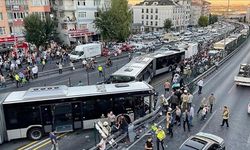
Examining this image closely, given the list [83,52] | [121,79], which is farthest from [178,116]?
[83,52]

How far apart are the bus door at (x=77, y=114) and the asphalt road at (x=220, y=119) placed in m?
4.01

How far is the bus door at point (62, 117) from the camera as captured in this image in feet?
59.5

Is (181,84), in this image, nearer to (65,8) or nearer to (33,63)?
(33,63)

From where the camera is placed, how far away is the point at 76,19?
205 ft

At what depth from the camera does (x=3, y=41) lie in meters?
46.8

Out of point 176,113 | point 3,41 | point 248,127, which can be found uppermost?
point 3,41

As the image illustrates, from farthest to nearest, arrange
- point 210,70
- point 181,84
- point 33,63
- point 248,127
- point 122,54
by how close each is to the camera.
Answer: point 122,54, point 33,63, point 210,70, point 181,84, point 248,127

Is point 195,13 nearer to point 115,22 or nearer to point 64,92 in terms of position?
point 115,22

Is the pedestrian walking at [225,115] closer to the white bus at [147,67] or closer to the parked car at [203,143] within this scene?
the parked car at [203,143]

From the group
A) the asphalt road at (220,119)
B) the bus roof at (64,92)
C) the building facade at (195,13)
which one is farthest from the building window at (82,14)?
the building facade at (195,13)

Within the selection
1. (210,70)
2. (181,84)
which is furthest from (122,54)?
(181,84)

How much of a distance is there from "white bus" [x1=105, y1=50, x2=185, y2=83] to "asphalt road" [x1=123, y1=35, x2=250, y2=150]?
590 centimetres

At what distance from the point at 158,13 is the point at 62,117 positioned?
111679 mm

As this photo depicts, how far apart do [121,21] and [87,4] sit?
11.7 metres
